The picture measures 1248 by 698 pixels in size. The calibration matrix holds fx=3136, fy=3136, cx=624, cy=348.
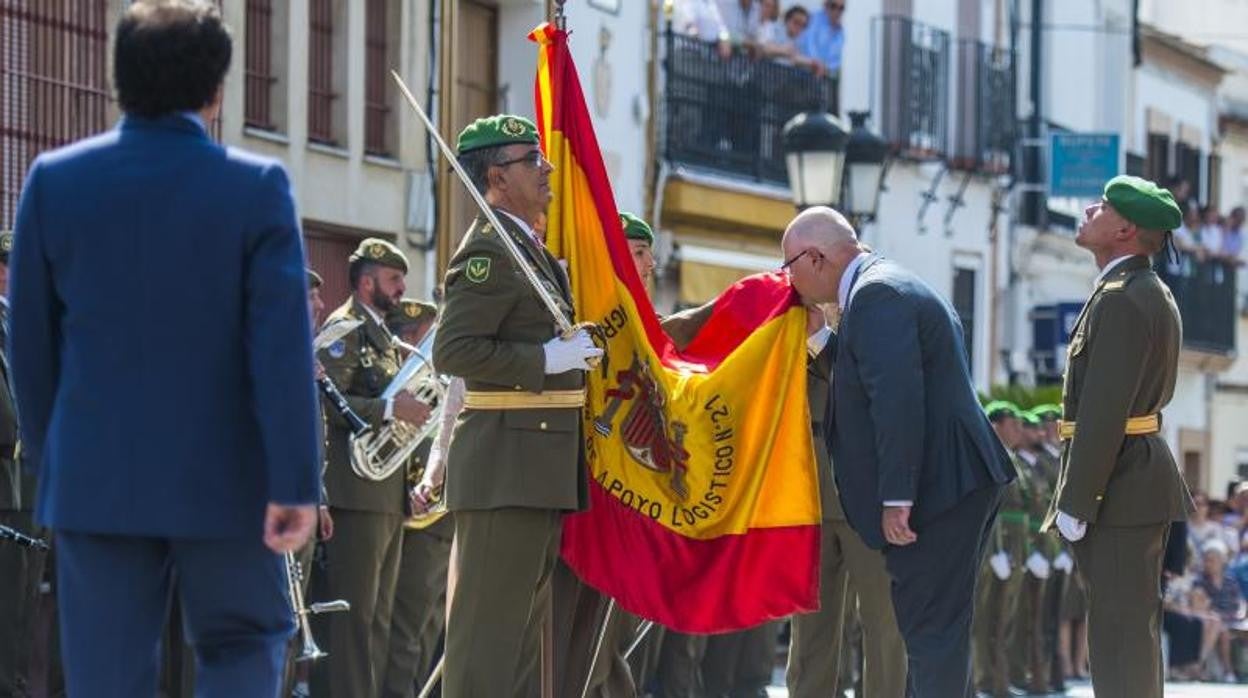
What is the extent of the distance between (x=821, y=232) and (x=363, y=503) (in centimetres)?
426

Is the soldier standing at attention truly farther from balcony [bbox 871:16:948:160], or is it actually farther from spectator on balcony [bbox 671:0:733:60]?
balcony [bbox 871:16:948:160]

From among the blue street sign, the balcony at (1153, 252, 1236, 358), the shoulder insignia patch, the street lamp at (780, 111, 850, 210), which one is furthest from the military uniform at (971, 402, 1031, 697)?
the balcony at (1153, 252, 1236, 358)

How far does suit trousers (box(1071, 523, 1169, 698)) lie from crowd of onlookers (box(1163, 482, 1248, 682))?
15890 millimetres

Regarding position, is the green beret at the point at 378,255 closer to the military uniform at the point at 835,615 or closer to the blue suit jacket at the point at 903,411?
the military uniform at the point at 835,615

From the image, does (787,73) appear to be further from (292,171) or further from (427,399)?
(427,399)

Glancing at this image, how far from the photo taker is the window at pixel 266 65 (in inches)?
864

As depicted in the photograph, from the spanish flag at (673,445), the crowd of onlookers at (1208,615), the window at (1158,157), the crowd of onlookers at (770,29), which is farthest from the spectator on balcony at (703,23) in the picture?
the spanish flag at (673,445)

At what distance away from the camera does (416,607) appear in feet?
53.0

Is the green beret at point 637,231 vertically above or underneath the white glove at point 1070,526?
above

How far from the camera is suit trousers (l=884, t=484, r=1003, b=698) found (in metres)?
11.0

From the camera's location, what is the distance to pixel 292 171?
22.4 meters

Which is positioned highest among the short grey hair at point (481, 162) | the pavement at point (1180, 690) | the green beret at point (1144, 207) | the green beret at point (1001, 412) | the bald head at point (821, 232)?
the short grey hair at point (481, 162)

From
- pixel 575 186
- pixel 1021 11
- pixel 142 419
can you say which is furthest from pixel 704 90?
pixel 142 419

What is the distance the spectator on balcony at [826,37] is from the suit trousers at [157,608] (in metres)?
24.8
